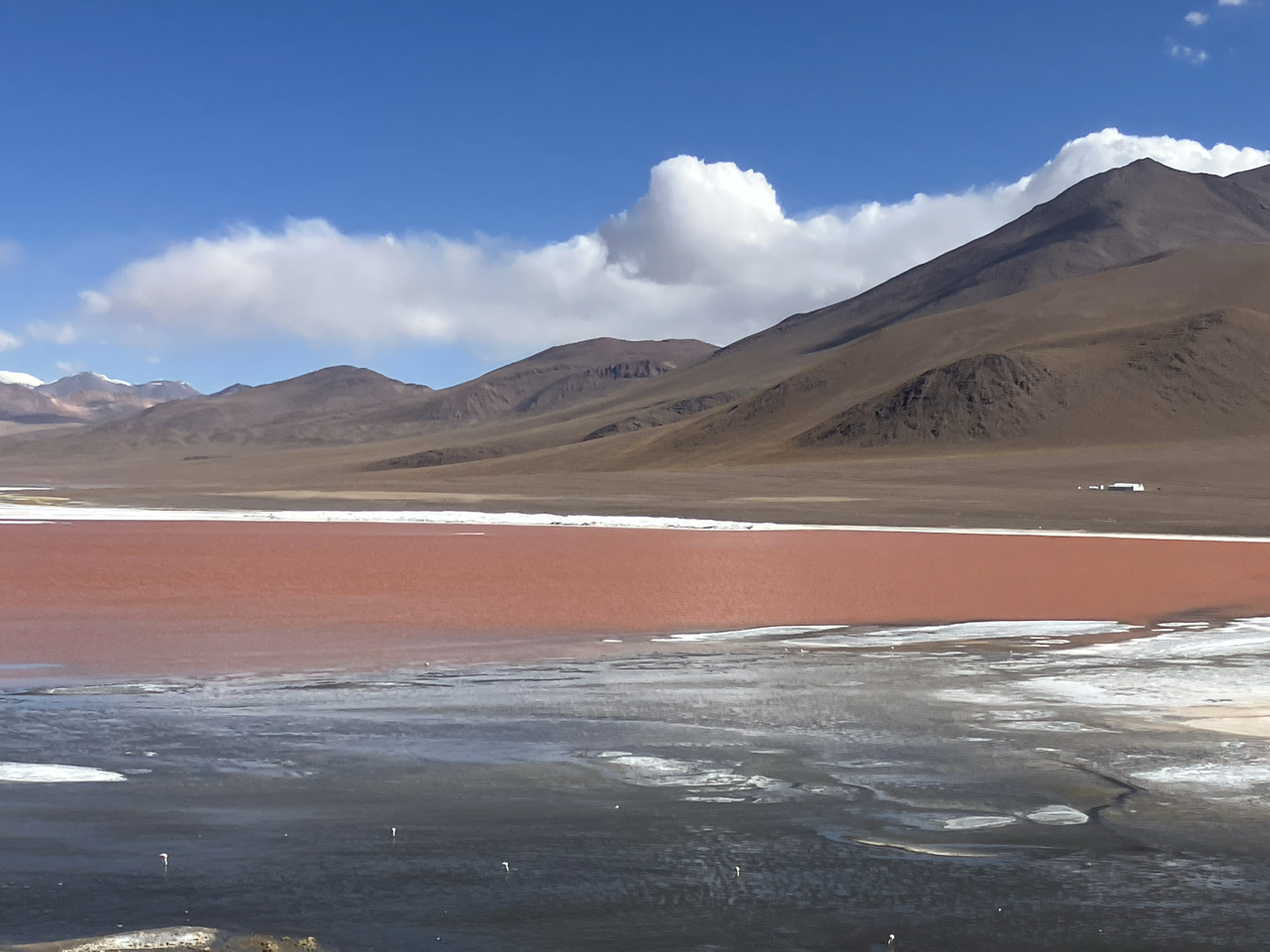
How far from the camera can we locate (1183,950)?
557cm

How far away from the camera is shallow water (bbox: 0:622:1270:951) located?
19.3 feet

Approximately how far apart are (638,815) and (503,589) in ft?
51.2

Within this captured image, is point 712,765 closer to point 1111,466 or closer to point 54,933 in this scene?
point 54,933

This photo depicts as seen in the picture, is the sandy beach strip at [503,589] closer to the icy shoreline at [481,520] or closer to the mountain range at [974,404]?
the icy shoreline at [481,520]

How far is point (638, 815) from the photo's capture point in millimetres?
7605

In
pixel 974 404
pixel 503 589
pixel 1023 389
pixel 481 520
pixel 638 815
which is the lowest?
pixel 638 815

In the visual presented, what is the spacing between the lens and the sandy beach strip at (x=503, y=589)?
51.5 ft

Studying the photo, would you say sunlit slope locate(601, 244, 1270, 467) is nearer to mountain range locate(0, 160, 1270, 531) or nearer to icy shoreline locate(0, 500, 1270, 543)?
mountain range locate(0, 160, 1270, 531)

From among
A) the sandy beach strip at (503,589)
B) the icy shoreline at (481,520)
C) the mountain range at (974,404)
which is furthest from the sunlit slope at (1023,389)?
the sandy beach strip at (503,589)

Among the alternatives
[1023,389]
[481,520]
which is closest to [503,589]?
[481,520]

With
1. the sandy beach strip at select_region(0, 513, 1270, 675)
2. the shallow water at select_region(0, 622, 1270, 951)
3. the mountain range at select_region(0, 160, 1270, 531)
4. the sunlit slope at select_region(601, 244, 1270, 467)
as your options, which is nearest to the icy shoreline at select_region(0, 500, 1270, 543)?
the sandy beach strip at select_region(0, 513, 1270, 675)

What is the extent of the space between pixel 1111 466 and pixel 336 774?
74722 millimetres

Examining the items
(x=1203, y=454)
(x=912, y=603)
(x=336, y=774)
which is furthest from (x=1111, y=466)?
(x=336, y=774)

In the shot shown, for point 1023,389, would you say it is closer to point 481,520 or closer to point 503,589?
point 481,520
